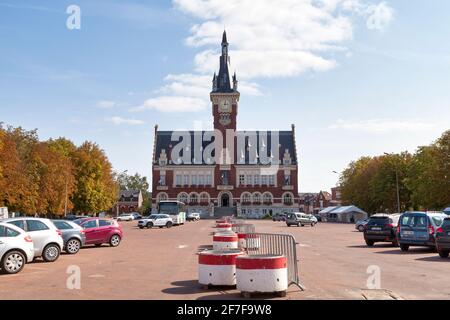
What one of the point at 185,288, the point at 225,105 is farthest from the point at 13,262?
the point at 225,105

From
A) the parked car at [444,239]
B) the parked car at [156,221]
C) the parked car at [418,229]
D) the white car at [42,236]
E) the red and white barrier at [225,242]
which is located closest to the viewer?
the red and white barrier at [225,242]

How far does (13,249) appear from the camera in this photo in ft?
48.1

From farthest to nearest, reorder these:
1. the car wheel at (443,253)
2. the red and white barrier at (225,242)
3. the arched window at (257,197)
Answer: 1. the arched window at (257,197)
2. the car wheel at (443,253)
3. the red and white barrier at (225,242)

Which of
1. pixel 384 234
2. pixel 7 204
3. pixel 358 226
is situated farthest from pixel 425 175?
pixel 7 204

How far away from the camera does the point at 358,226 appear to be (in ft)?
156

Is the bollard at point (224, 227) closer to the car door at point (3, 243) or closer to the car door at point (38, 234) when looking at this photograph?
the car door at point (38, 234)

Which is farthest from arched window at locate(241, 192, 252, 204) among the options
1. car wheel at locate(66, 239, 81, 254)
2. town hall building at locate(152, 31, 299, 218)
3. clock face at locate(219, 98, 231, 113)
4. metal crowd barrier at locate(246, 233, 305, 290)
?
metal crowd barrier at locate(246, 233, 305, 290)

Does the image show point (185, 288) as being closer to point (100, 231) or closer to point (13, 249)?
point (13, 249)

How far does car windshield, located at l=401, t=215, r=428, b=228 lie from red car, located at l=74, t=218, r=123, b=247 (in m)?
14.6

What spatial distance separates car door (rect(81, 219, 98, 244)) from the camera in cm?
2580

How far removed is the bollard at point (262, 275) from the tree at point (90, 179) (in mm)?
59781

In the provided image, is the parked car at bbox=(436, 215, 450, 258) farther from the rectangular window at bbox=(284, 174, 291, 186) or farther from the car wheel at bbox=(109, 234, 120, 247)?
the rectangular window at bbox=(284, 174, 291, 186)

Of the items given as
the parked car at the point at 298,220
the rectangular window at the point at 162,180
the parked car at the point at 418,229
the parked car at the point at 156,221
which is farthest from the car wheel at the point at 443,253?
the rectangular window at the point at 162,180

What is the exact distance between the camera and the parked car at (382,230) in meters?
25.5
